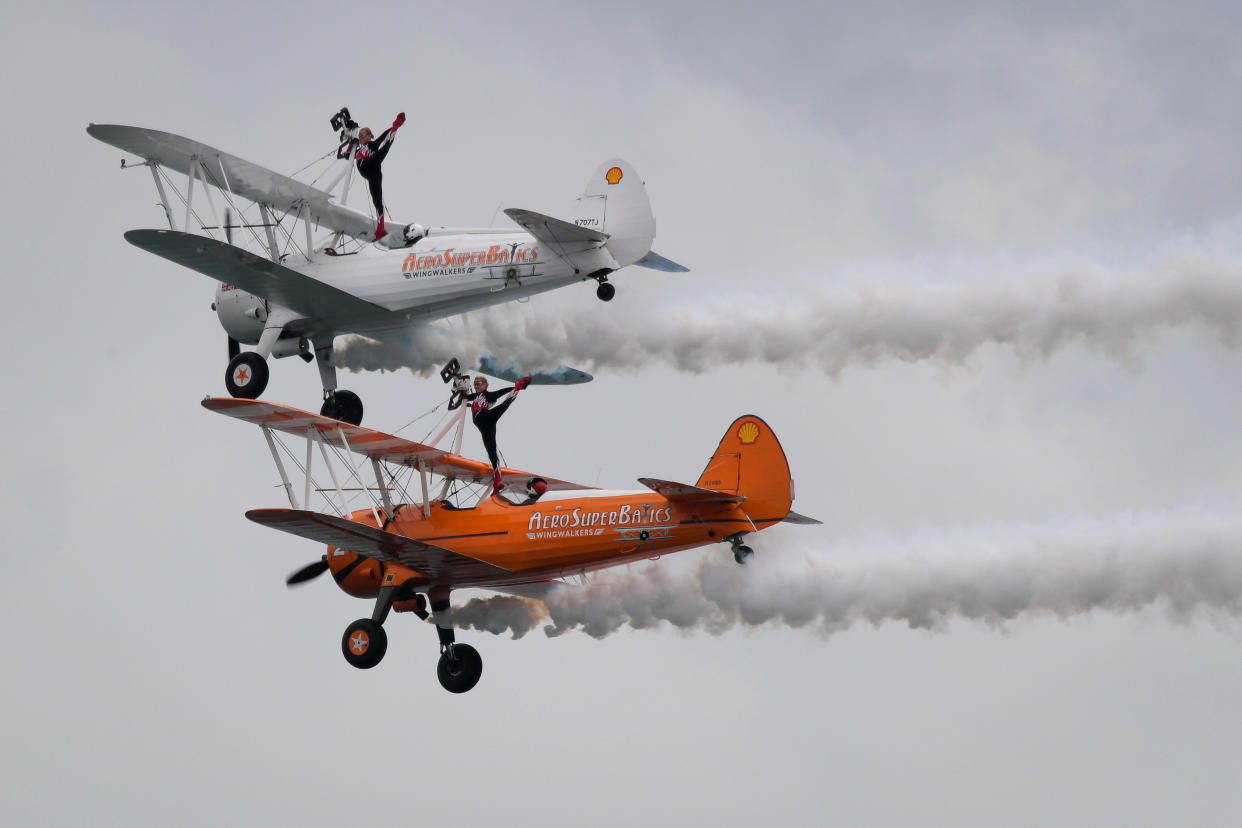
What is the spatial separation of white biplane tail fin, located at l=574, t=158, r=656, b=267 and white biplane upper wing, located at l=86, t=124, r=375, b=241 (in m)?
4.74

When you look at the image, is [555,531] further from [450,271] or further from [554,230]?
[450,271]

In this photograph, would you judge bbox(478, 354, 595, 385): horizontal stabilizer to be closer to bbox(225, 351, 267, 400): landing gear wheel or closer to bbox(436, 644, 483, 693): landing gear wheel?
bbox(225, 351, 267, 400): landing gear wheel

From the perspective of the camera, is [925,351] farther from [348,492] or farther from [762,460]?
[348,492]

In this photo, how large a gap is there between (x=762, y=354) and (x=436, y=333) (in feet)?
16.7

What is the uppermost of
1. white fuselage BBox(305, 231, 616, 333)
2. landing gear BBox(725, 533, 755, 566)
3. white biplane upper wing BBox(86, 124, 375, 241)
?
white biplane upper wing BBox(86, 124, 375, 241)

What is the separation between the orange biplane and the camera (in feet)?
83.1

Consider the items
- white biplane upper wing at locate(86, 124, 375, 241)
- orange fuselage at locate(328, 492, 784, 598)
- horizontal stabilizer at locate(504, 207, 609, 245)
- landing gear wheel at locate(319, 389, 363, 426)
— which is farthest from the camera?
landing gear wheel at locate(319, 389, 363, 426)

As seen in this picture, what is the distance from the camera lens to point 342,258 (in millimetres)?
30875

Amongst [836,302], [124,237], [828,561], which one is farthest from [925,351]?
[124,237]

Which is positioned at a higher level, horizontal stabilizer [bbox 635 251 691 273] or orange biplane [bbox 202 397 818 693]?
horizontal stabilizer [bbox 635 251 691 273]

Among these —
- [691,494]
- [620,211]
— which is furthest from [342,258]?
[691,494]

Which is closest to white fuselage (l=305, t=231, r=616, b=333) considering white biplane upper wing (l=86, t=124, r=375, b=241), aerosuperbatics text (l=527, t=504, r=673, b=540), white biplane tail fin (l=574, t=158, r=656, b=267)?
white biplane tail fin (l=574, t=158, r=656, b=267)

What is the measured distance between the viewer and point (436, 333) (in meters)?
32.1

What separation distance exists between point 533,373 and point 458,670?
19.7 feet
